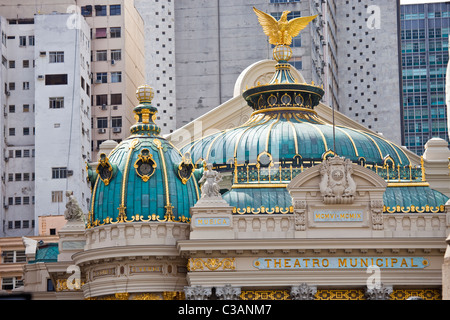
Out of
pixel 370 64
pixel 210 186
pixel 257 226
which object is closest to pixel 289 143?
pixel 210 186

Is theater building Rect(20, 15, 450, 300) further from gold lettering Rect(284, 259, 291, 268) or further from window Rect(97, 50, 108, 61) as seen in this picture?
window Rect(97, 50, 108, 61)

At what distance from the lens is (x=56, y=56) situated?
13800cm

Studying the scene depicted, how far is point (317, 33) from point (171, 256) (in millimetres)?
94981

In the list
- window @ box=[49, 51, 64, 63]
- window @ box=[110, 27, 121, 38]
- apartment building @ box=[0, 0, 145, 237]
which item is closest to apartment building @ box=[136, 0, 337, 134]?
apartment building @ box=[0, 0, 145, 237]

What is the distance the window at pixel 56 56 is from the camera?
452 ft

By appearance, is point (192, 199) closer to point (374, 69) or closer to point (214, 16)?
point (214, 16)

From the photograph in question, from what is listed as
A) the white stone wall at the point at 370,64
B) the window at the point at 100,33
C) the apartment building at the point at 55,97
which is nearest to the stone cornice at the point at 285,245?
the apartment building at the point at 55,97

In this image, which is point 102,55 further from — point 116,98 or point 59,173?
point 59,173

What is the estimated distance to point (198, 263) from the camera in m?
63.7

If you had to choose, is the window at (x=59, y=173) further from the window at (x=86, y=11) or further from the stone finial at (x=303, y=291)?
the stone finial at (x=303, y=291)

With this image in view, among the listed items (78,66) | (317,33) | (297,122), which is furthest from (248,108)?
(317,33)

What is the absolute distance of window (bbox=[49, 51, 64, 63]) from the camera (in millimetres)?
137625

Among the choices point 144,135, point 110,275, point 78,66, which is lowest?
point 110,275

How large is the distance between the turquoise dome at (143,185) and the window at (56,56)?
69.9 metres
